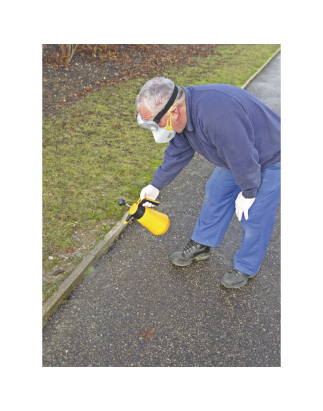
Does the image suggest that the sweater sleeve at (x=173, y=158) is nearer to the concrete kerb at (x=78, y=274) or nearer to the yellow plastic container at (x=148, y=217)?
the yellow plastic container at (x=148, y=217)

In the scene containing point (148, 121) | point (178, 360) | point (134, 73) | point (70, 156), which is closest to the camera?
point (148, 121)

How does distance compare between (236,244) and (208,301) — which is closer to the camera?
(208,301)

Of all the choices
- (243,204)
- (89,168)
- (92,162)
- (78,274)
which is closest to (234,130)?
(243,204)

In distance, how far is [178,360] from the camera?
8.66 feet

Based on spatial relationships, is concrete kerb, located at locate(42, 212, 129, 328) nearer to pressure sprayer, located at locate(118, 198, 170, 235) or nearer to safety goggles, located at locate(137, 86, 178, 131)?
pressure sprayer, located at locate(118, 198, 170, 235)

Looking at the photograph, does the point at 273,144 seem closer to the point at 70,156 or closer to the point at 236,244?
the point at 236,244

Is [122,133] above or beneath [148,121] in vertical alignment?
beneath

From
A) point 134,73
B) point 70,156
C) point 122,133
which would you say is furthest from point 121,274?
point 134,73

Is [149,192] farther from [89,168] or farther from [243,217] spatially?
[89,168]

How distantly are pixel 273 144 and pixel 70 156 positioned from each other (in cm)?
363

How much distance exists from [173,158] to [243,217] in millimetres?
841

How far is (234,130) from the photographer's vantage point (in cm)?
213

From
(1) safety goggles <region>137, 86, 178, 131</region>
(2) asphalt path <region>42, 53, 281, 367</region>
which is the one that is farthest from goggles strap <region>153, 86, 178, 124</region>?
(2) asphalt path <region>42, 53, 281, 367</region>

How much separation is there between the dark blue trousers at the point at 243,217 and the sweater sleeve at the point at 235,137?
1.36ft
